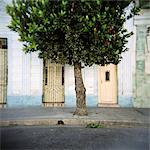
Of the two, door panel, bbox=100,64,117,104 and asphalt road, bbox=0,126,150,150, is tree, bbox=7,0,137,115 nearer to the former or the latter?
asphalt road, bbox=0,126,150,150

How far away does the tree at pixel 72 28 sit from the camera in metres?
10.7

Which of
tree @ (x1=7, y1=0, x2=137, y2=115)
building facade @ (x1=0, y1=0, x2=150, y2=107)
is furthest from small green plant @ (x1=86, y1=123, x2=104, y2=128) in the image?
building facade @ (x1=0, y1=0, x2=150, y2=107)

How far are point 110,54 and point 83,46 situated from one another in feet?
3.09

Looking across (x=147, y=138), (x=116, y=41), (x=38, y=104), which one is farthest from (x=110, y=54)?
(x=38, y=104)

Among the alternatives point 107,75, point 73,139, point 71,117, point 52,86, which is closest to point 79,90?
point 71,117

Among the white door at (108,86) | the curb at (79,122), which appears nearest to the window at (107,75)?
the white door at (108,86)

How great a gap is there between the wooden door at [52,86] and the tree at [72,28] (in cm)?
341

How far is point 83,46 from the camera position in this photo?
11.2m

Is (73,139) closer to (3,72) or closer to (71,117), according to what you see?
Answer: (71,117)

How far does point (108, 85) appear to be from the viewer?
50.0 ft

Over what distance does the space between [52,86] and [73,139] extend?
705 cm

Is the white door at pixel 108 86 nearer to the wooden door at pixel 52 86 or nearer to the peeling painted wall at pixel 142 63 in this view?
the peeling painted wall at pixel 142 63

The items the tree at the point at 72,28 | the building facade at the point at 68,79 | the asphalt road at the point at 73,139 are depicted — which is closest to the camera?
the asphalt road at the point at 73,139

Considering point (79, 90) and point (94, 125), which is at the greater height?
point (79, 90)
